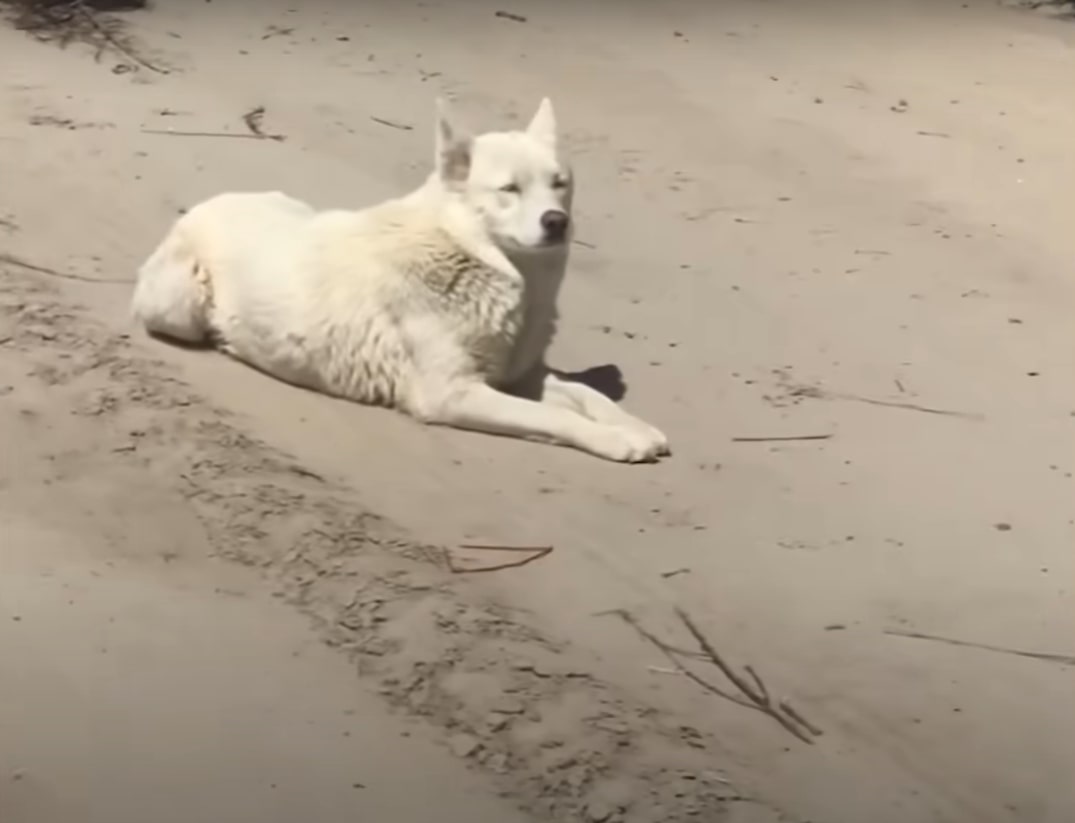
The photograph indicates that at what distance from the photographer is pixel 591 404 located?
378 cm

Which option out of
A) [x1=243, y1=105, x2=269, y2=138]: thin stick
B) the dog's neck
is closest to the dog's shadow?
the dog's neck

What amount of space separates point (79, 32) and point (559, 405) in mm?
3324

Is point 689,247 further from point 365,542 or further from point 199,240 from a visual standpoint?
point 365,542

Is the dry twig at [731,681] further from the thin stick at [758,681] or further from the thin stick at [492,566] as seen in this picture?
the thin stick at [492,566]

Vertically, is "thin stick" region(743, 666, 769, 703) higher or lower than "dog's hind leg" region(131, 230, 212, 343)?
lower

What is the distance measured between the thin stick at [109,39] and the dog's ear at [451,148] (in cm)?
244

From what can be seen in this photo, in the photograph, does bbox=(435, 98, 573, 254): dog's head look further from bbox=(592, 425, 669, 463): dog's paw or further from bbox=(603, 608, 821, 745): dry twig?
bbox=(603, 608, 821, 745): dry twig

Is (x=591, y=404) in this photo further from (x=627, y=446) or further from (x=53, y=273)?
(x=53, y=273)

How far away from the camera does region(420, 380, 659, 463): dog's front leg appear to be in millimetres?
3568

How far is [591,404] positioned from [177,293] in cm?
113

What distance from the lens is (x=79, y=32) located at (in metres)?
6.00

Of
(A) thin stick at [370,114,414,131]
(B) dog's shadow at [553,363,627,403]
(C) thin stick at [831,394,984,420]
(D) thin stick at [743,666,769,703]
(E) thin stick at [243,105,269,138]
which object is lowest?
(D) thin stick at [743,666,769,703]

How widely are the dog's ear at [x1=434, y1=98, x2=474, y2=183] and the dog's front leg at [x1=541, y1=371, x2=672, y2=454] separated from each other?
59 cm

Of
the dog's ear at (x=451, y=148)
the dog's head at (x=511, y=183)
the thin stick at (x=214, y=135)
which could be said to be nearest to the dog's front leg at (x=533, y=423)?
the dog's head at (x=511, y=183)
